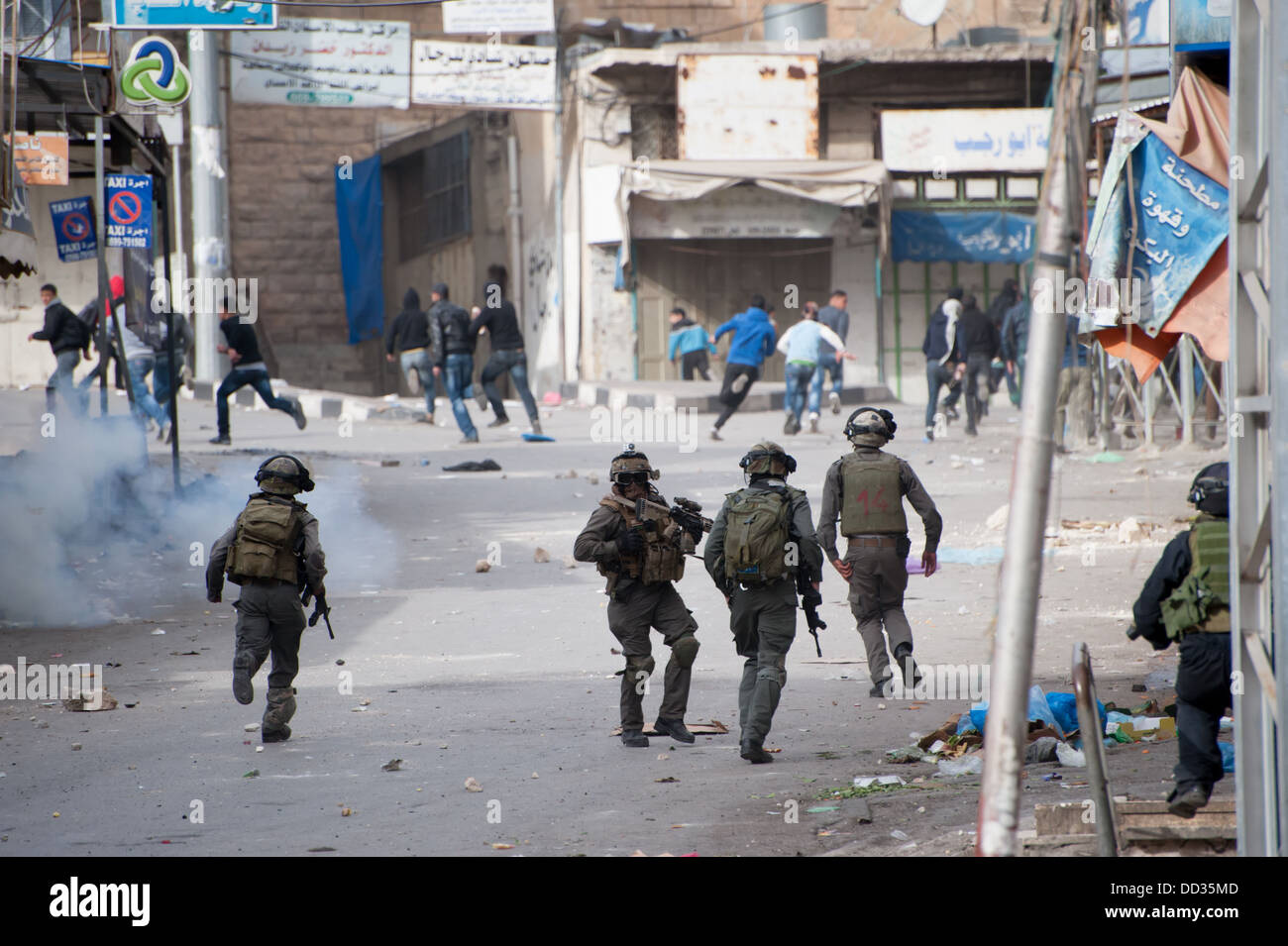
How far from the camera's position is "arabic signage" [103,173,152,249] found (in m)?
12.0

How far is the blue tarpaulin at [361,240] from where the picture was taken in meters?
29.4

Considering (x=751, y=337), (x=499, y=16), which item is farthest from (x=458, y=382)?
(x=499, y=16)

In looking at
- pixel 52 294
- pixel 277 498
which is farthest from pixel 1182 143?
pixel 52 294

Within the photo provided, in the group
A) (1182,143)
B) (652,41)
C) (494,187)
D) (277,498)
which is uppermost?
(652,41)

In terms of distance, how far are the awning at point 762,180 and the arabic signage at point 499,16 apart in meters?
2.60

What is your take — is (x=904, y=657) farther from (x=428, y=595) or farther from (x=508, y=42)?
(x=508, y=42)

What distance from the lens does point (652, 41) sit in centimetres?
2697

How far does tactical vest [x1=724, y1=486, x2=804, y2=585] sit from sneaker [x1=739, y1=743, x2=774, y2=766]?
692 mm

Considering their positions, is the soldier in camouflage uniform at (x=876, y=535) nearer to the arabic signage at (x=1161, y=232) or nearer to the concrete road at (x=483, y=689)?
the concrete road at (x=483, y=689)

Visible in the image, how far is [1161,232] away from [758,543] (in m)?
2.06

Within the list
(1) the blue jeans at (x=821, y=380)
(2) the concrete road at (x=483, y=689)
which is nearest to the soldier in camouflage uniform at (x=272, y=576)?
(2) the concrete road at (x=483, y=689)
